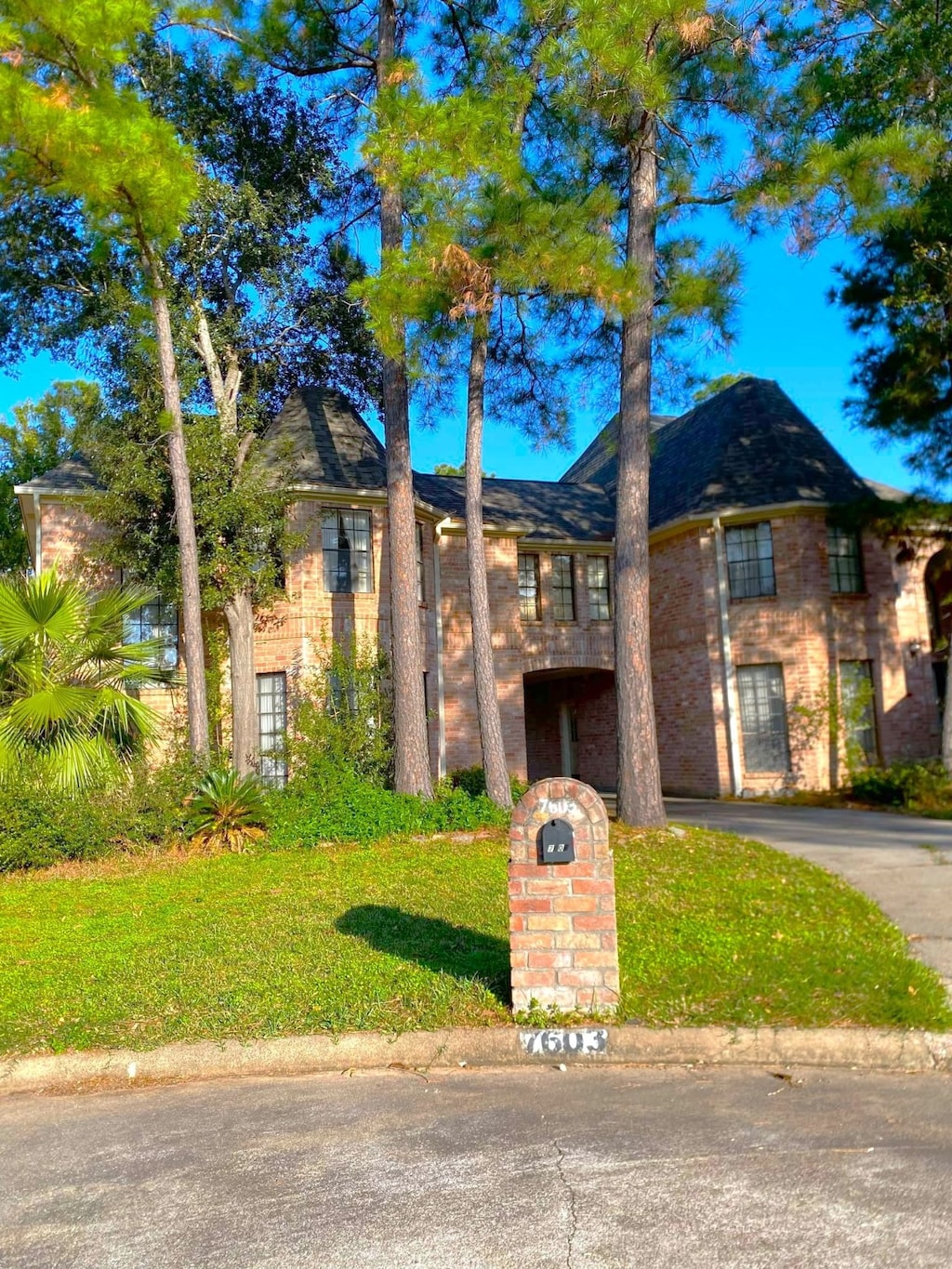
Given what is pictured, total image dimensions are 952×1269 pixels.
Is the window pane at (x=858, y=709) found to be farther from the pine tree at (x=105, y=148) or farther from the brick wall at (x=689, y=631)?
the pine tree at (x=105, y=148)

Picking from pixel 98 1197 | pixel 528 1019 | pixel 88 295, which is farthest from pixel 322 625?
pixel 98 1197

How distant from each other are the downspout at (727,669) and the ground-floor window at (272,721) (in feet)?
→ 27.7

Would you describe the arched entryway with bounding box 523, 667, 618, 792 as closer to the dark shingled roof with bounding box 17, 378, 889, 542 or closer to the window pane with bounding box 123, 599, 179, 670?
the dark shingled roof with bounding box 17, 378, 889, 542

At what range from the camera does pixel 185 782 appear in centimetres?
1295

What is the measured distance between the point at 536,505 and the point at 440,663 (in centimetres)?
Result: 581

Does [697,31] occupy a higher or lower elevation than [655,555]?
higher

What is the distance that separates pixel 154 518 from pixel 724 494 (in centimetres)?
1098

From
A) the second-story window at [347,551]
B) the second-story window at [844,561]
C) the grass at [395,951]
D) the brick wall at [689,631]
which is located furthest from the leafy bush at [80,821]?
the second-story window at [844,561]

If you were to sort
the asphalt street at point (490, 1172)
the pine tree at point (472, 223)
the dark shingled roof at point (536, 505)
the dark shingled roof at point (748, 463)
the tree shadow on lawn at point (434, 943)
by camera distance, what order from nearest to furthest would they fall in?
the asphalt street at point (490, 1172), the tree shadow on lawn at point (434, 943), the pine tree at point (472, 223), the dark shingled roof at point (748, 463), the dark shingled roof at point (536, 505)

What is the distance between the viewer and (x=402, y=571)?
1375 centimetres

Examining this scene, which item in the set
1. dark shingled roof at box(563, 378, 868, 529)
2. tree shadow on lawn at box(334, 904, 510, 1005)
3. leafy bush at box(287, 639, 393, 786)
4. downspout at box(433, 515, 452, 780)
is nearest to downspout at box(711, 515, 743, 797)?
dark shingled roof at box(563, 378, 868, 529)

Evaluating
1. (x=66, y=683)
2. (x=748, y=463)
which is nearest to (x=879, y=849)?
(x=66, y=683)

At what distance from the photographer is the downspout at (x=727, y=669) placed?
18.3 metres

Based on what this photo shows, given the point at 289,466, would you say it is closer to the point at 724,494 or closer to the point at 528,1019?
the point at 724,494
